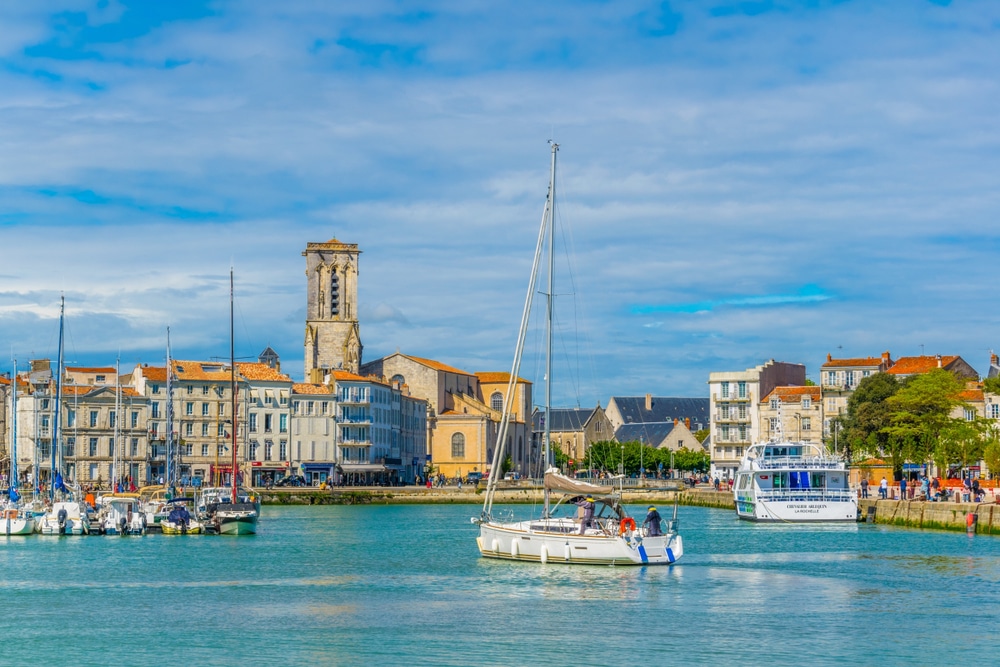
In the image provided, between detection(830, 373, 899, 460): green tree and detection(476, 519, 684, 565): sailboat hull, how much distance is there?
5528cm

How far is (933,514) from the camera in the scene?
66438 mm

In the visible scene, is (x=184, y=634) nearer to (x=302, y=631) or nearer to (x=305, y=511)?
(x=302, y=631)

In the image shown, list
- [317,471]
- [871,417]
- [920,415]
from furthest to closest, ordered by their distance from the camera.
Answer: [317,471] < [871,417] < [920,415]

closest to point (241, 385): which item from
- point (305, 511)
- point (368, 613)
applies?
point (305, 511)

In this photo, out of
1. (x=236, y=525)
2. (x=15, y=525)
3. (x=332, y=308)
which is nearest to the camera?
(x=15, y=525)

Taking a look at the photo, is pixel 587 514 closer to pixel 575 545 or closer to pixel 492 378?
pixel 575 545

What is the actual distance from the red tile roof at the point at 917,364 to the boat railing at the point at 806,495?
147 feet

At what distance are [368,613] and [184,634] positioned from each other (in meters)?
5.30

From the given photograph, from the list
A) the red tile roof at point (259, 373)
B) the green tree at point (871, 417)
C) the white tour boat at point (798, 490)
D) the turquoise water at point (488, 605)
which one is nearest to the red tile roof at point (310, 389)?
the red tile roof at point (259, 373)

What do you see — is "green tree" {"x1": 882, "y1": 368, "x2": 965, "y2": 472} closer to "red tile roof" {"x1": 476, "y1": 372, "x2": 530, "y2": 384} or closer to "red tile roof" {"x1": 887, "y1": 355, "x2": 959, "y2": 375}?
"red tile roof" {"x1": 887, "y1": 355, "x2": 959, "y2": 375}

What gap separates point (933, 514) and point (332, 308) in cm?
8637

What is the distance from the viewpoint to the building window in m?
148

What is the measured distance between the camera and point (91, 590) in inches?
1684

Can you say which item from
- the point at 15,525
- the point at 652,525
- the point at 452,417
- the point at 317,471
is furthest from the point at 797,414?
the point at 652,525
